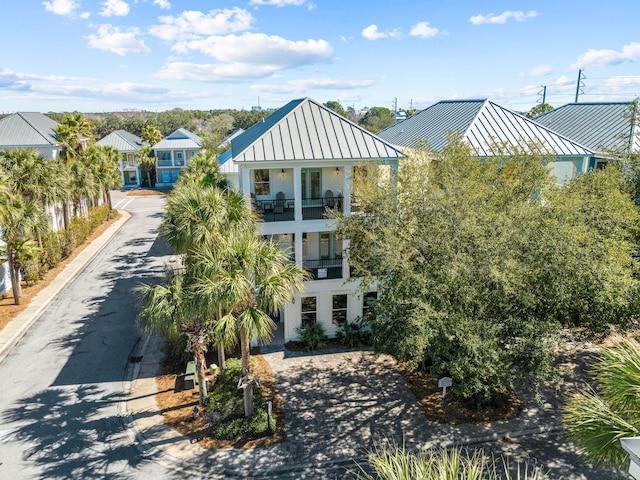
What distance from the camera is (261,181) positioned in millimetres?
20797

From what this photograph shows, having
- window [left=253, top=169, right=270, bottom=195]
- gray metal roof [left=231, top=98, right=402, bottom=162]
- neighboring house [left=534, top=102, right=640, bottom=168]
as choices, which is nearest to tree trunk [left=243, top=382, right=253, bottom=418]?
gray metal roof [left=231, top=98, right=402, bottom=162]

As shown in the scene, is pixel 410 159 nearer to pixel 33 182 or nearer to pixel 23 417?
pixel 23 417

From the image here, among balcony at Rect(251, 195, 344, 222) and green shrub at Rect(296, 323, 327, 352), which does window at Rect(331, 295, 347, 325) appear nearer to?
green shrub at Rect(296, 323, 327, 352)

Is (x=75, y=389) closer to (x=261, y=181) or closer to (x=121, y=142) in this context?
(x=261, y=181)

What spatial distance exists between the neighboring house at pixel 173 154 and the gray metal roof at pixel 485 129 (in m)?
42.0

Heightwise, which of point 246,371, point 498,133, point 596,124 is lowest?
point 246,371

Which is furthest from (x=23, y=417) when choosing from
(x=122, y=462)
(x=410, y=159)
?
(x=410, y=159)

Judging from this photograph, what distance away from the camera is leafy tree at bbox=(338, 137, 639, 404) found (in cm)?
1116

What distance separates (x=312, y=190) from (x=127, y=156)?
5185cm

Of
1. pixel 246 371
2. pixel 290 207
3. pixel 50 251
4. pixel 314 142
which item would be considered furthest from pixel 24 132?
pixel 246 371

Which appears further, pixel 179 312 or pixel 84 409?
pixel 84 409

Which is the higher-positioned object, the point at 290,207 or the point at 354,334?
the point at 290,207

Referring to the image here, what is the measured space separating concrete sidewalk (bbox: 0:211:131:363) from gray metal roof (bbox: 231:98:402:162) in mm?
13080

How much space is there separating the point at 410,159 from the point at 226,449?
11259mm
